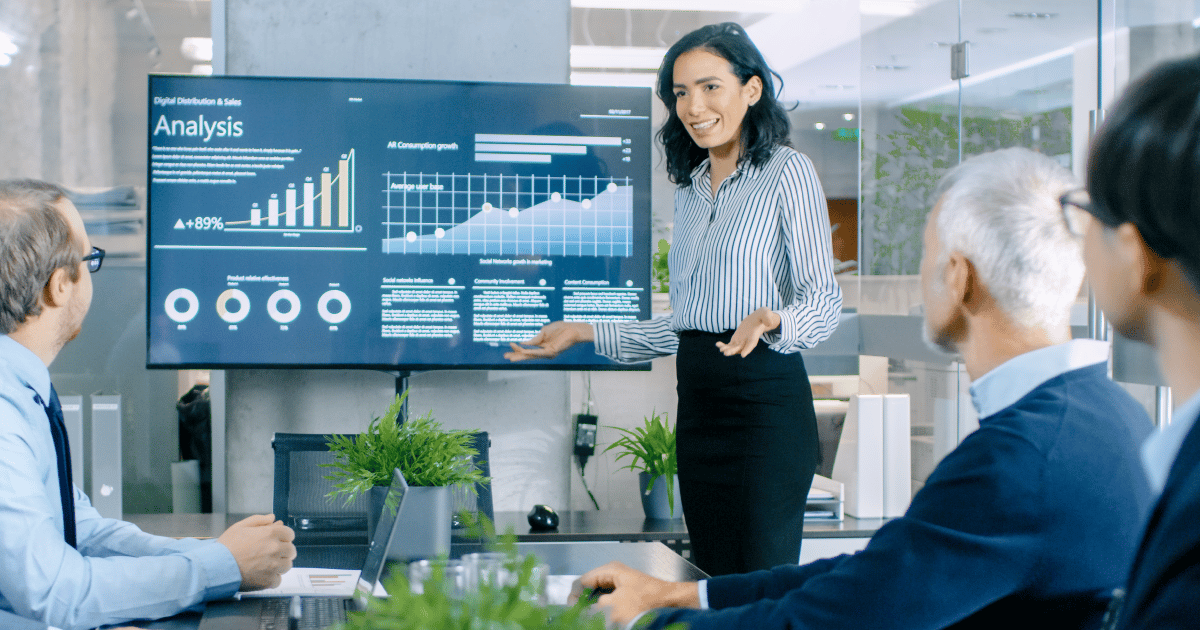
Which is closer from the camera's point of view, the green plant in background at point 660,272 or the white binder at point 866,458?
the white binder at point 866,458

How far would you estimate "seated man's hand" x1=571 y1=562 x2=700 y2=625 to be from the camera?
3.92 feet

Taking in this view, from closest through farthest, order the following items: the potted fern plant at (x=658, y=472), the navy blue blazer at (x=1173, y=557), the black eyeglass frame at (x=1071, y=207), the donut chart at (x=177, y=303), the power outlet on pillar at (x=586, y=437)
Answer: the navy blue blazer at (x=1173, y=557) → the black eyeglass frame at (x=1071, y=207) → the donut chart at (x=177, y=303) → the potted fern plant at (x=658, y=472) → the power outlet on pillar at (x=586, y=437)

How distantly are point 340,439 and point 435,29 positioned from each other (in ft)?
6.51

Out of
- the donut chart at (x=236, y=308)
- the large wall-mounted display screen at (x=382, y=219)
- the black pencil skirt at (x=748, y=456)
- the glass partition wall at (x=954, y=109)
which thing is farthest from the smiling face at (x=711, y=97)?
the donut chart at (x=236, y=308)

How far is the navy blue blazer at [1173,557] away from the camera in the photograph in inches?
21.8

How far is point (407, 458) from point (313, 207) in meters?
1.70

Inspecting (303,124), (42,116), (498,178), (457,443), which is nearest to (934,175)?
(498,178)

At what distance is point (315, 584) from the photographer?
4.63 ft

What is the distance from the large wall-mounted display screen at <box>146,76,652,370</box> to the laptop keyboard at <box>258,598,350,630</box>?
1711 mm

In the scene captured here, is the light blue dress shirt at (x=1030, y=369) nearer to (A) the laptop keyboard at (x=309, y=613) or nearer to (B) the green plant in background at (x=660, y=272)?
(A) the laptop keyboard at (x=309, y=613)

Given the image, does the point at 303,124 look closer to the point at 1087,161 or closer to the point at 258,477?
the point at 258,477

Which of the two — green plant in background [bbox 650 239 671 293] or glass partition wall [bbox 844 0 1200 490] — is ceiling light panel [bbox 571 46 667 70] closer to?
green plant in background [bbox 650 239 671 293]

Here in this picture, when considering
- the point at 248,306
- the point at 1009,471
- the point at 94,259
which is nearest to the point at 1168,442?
the point at 1009,471

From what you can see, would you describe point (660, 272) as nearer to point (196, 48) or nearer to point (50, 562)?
point (196, 48)
